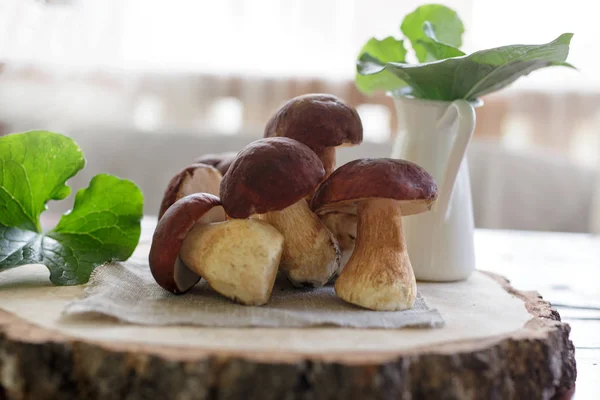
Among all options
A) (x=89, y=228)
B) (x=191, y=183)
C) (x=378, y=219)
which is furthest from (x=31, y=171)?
(x=378, y=219)

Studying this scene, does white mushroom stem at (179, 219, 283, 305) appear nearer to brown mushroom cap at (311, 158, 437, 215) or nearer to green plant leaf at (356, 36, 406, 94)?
brown mushroom cap at (311, 158, 437, 215)

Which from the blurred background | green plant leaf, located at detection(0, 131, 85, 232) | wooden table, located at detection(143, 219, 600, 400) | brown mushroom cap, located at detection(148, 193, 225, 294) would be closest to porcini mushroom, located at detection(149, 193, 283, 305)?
brown mushroom cap, located at detection(148, 193, 225, 294)

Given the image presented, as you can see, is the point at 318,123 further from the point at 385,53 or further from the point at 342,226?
the point at 385,53

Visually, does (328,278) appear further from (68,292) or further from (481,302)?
(68,292)

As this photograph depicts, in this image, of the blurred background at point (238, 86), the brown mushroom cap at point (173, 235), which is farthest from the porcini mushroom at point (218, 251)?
the blurred background at point (238, 86)

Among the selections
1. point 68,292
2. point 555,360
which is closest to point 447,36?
point 555,360

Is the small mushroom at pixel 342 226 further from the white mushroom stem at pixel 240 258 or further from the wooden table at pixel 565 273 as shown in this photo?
the wooden table at pixel 565 273

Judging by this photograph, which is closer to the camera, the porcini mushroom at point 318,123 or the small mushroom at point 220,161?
the porcini mushroom at point 318,123

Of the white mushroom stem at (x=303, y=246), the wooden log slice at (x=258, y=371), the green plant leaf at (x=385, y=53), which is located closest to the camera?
the wooden log slice at (x=258, y=371)
